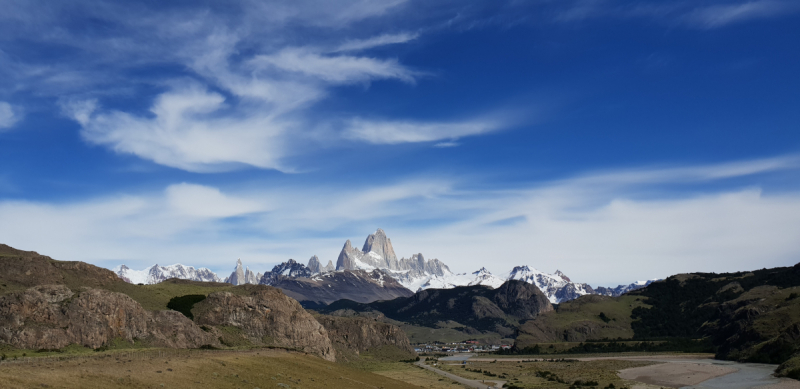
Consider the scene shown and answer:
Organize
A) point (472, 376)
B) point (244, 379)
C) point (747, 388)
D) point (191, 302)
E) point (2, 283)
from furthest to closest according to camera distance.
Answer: point (472, 376) < point (191, 302) < point (747, 388) < point (2, 283) < point (244, 379)

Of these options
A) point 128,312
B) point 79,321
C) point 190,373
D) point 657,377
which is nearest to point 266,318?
point 128,312

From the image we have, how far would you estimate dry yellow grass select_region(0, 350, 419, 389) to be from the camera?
1893 inches

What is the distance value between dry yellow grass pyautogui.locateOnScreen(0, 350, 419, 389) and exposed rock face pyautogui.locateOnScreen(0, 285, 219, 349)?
17.2m

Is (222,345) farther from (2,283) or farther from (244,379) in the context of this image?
(244,379)

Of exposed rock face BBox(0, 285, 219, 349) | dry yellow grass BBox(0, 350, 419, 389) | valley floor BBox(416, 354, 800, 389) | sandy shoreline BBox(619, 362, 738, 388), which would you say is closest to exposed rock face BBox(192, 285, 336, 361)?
exposed rock face BBox(0, 285, 219, 349)

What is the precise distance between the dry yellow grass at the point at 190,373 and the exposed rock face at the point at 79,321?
1719 cm

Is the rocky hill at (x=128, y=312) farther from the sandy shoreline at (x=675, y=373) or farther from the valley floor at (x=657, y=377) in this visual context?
the sandy shoreline at (x=675, y=373)

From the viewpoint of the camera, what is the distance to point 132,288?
117812 mm

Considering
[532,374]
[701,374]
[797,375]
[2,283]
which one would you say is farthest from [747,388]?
[2,283]

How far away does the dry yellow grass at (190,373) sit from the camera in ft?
158

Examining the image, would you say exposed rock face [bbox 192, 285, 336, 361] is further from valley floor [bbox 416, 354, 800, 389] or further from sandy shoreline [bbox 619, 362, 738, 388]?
sandy shoreline [bbox 619, 362, 738, 388]

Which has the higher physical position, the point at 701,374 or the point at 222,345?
the point at 222,345

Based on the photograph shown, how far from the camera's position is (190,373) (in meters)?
61.6

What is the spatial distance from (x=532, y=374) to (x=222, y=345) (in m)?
88.7
